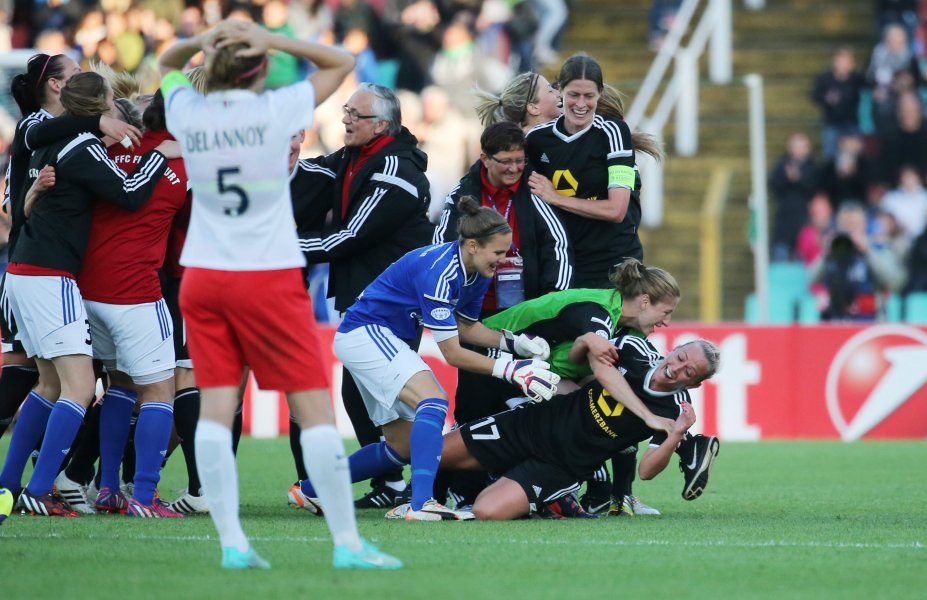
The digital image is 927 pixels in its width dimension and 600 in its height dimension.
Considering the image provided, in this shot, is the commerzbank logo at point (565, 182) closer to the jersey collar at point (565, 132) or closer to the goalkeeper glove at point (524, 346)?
the jersey collar at point (565, 132)

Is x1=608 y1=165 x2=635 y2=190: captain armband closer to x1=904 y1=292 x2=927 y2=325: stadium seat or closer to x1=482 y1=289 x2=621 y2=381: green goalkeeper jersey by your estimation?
x1=482 y1=289 x2=621 y2=381: green goalkeeper jersey

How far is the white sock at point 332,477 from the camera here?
5.75 metres

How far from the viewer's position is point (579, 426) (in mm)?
8023

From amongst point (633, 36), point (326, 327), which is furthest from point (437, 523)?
point (633, 36)

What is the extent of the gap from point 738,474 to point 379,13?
11.7 m

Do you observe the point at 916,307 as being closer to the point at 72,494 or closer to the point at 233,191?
the point at 72,494

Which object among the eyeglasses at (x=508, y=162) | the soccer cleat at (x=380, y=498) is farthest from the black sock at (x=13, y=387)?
the eyeglasses at (x=508, y=162)

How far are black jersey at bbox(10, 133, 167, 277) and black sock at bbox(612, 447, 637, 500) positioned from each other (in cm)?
302

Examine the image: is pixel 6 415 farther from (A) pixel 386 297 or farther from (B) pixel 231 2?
(B) pixel 231 2

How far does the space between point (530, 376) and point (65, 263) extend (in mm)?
2487

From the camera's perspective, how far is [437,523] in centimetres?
755

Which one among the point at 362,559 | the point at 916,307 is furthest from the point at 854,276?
the point at 362,559

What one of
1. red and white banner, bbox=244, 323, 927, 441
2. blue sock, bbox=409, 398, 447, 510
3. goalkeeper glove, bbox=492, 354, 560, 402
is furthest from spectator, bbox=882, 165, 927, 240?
blue sock, bbox=409, 398, 447, 510

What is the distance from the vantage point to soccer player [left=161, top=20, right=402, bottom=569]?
18.9 ft
